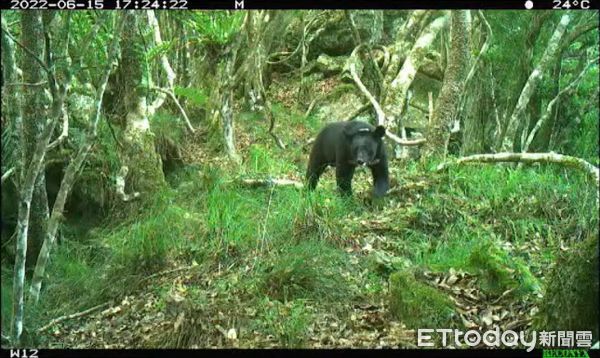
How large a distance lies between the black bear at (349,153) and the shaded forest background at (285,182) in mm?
224

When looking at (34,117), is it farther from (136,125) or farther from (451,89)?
(451,89)

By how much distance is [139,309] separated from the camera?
179 inches

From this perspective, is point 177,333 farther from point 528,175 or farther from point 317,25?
point 317,25

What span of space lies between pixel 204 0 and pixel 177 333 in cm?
211

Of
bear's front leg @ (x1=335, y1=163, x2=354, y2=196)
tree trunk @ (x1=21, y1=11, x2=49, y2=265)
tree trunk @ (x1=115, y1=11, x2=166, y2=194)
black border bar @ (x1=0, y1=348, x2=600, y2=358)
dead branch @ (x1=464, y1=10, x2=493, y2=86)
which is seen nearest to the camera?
black border bar @ (x1=0, y1=348, x2=600, y2=358)

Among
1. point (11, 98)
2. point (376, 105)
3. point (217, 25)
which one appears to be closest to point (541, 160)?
point (376, 105)

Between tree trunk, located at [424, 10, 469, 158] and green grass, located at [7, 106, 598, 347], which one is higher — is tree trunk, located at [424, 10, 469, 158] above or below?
above

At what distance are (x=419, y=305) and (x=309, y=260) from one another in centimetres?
88

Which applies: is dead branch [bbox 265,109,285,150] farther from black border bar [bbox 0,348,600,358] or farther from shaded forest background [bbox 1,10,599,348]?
black border bar [bbox 0,348,600,358]

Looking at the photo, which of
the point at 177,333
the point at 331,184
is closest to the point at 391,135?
the point at 331,184

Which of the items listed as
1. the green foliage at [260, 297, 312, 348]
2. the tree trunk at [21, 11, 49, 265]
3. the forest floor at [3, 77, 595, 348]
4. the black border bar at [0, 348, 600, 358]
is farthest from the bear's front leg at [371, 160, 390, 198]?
the tree trunk at [21, 11, 49, 265]

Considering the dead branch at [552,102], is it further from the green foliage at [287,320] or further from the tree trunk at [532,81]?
the green foliage at [287,320]

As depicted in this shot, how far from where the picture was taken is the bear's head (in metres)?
6.26

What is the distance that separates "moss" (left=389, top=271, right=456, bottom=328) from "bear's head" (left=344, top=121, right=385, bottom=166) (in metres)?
2.16
